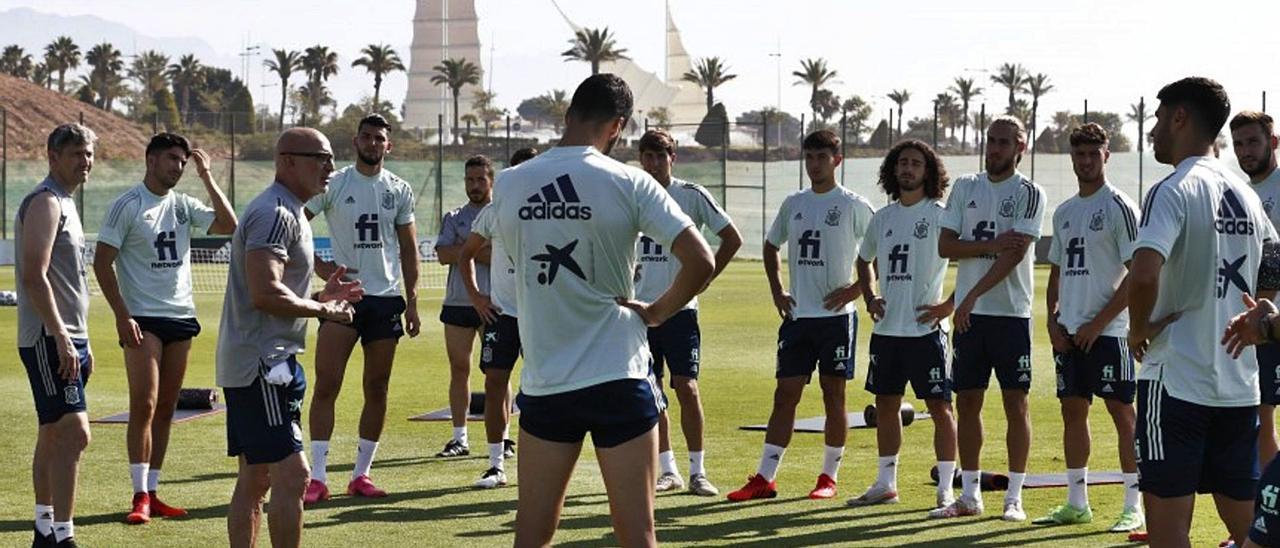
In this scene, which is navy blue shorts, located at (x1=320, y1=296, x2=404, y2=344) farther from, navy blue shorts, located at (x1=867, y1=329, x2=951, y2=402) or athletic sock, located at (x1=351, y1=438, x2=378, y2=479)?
navy blue shorts, located at (x1=867, y1=329, x2=951, y2=402)

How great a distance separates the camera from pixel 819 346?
12227 mm

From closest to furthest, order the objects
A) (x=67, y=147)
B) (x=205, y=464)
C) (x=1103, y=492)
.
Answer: (x=67, y=147) < (x=1103, y=492) < (x=205, y=464)

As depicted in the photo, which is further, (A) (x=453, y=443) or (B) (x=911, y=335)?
(A) (x=453, y=443)

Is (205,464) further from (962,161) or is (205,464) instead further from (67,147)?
(962,161)

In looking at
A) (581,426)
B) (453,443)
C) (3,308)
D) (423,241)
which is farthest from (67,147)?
(423,241)

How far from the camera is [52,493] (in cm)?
972

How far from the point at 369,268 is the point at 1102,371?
4745mm

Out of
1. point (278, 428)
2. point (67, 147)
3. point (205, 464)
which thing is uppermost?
point (67, 147)

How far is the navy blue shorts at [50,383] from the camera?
9562 mm

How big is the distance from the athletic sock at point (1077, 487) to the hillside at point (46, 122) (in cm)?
9386

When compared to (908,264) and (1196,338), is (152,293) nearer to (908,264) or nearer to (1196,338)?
(908,264)

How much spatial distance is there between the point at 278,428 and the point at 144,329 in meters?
3.09

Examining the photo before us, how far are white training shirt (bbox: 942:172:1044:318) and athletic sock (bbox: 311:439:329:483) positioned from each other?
411 centimetres

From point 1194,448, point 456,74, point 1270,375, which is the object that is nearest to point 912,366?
point 1270,375
